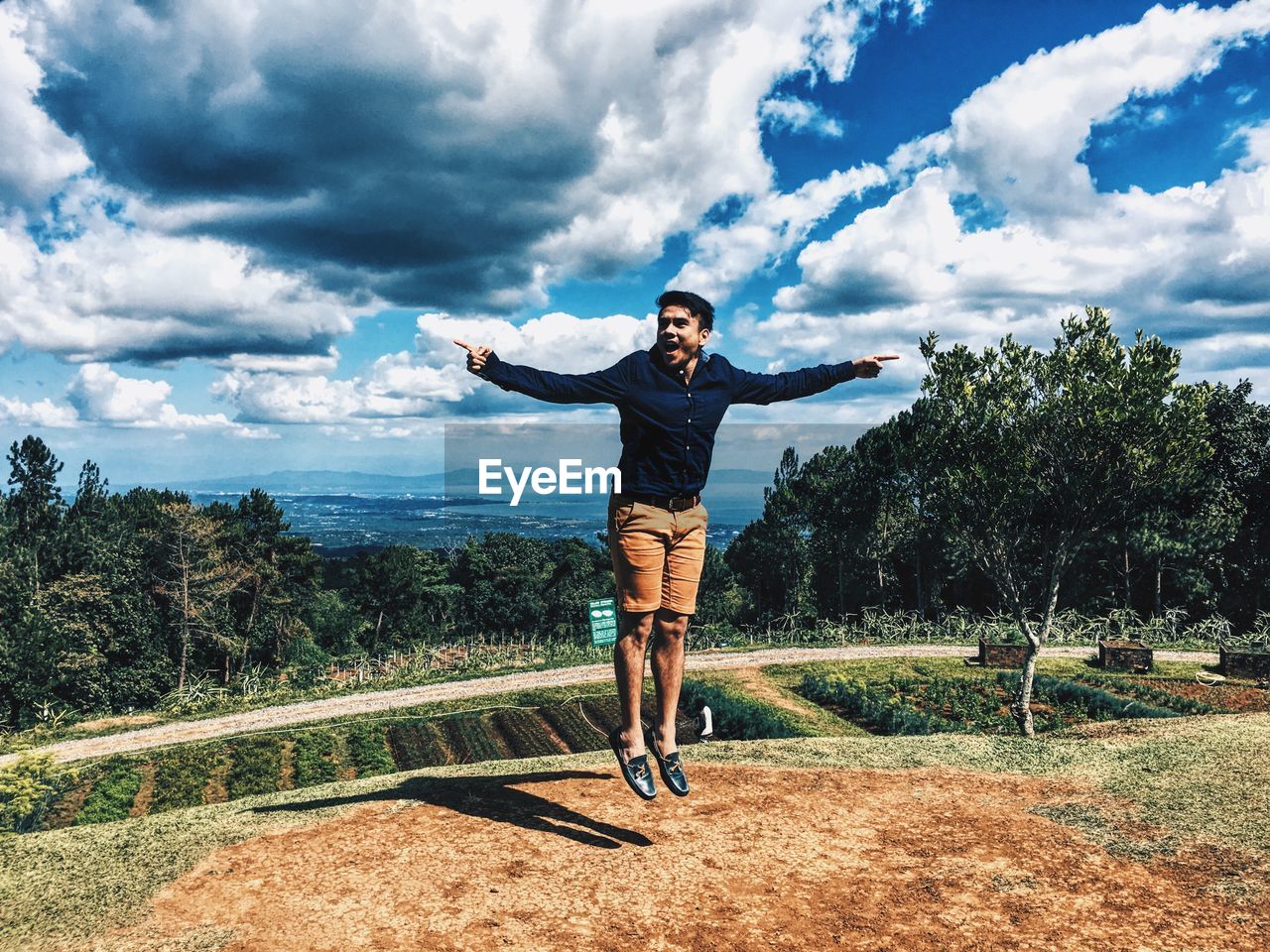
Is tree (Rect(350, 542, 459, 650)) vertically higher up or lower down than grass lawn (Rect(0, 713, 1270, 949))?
lower down

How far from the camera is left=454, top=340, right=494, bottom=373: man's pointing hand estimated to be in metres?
4.89

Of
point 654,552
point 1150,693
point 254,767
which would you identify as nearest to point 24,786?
point 254,767

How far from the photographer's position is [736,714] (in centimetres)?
2109

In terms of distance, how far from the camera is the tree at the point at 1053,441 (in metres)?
14.3


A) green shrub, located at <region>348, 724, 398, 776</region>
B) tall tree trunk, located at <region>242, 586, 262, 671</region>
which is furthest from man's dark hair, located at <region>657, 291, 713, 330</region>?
tall tree trunk, located at <region>242, 586, 262, 671</region>

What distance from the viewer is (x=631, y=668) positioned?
5777 mm

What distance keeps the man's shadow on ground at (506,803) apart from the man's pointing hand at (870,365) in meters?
4.04

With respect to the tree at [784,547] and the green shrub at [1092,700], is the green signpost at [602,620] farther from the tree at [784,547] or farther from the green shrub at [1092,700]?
the tree at [784,547]

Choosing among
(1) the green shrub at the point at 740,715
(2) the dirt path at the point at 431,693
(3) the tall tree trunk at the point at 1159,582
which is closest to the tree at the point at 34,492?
(2) the dirt path at the point at 431,693

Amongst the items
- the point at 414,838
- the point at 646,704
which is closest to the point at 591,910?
the point at 414,838

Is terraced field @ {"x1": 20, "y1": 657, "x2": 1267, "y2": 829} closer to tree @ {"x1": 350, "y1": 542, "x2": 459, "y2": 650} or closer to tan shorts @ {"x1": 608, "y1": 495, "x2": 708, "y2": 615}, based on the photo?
tan shorts @ {"x1": 608, "y1": 495, "x2": 708, "y2": 615}

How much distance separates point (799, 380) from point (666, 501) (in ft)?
4.75

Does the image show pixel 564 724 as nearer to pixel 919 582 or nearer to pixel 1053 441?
pixel 1053 441

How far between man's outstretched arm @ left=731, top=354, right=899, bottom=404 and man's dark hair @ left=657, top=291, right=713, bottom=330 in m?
0.47
